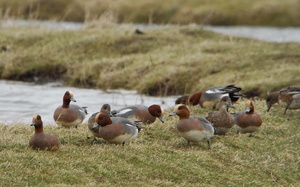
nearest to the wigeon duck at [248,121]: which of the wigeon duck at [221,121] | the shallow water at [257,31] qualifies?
the wigeon duck at [221,121]

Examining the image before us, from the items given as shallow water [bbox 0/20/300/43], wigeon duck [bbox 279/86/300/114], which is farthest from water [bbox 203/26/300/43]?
wigeon duck [bbox 279/86/300/114]

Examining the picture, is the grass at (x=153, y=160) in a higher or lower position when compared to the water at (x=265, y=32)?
lower

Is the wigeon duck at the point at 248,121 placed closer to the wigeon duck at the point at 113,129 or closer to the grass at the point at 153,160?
the grass at the point at 153,160

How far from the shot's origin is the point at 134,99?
17.1 m

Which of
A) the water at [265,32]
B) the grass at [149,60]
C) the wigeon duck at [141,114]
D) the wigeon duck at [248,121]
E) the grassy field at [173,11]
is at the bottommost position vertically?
the wigeon duck at [248,121]

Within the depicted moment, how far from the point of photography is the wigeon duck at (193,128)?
396 inches

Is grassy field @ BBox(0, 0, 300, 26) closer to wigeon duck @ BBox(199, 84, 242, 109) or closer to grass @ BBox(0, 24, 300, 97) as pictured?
grass @ BBox(0, 24, 300, 97)

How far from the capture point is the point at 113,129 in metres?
9.57

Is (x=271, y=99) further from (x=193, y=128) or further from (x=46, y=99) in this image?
(x=46, y=99)

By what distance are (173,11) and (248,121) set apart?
24415mm

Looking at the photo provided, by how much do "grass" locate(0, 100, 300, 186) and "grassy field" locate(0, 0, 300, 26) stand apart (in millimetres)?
22731

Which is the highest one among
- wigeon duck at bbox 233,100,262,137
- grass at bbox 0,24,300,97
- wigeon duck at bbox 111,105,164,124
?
grass at bbox 0,24,300,97

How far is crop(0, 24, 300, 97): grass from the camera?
1802 centimetres

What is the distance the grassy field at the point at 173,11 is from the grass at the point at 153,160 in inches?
895
